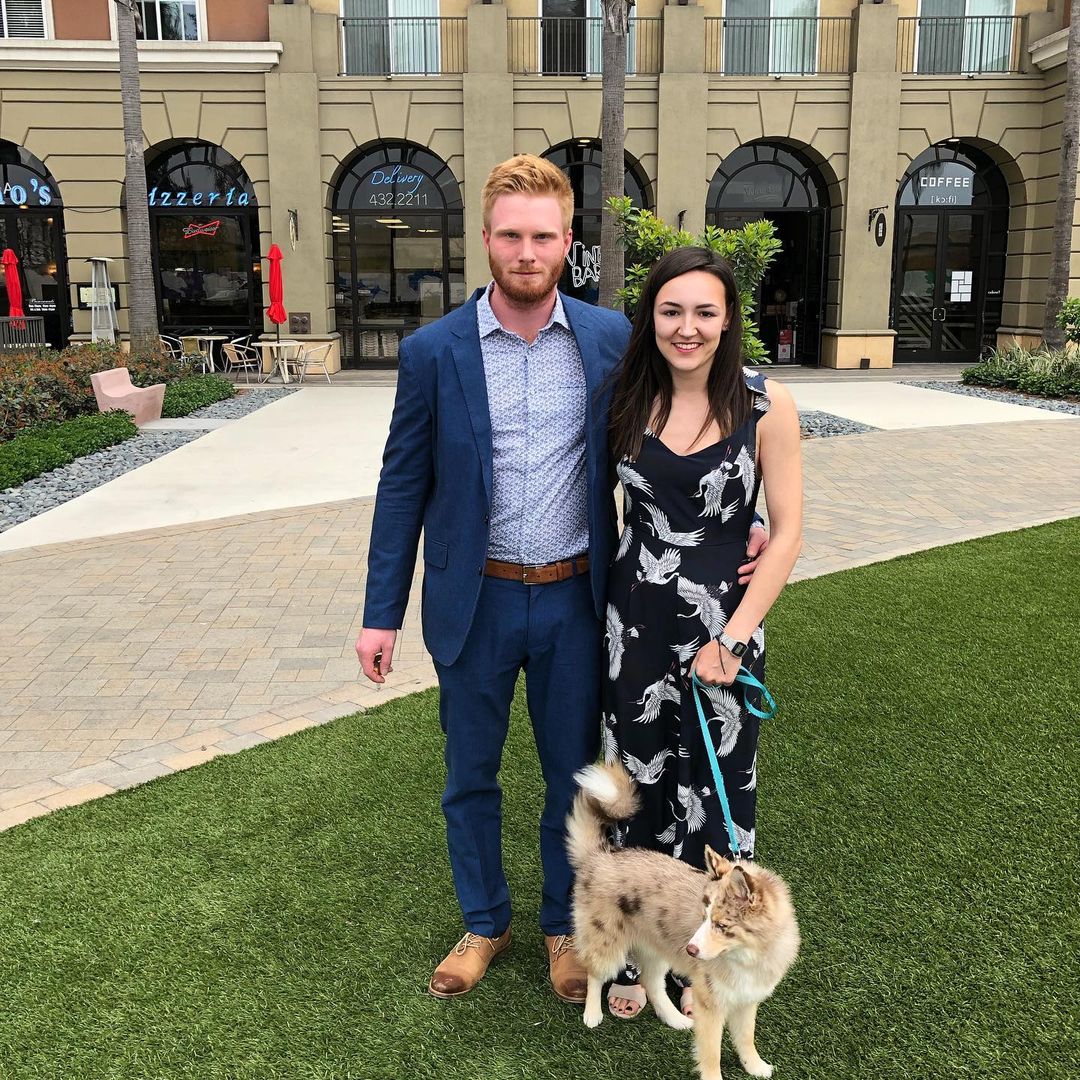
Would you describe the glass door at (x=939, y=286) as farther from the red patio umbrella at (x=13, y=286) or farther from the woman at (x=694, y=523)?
the woman at (x=694, y=523)

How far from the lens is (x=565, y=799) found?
10.0ft

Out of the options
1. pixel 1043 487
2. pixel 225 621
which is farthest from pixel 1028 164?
pixel 225 621

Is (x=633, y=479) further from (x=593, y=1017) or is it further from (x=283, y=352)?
(x=283, y=352)

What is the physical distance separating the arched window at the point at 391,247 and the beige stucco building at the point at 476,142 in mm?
56

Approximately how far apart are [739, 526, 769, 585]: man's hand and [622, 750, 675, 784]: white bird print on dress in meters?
0.52

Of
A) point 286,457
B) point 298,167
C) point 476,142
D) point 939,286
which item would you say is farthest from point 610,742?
point 939,286

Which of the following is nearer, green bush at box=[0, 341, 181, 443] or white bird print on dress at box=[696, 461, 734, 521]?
white bird print on dress at box=[696, 461, 734, 521]

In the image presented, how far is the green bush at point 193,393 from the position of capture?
53.9 feet

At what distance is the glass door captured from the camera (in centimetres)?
2412

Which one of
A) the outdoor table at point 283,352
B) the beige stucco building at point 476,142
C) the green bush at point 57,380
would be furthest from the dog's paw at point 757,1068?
the beige stucco building at point 476,142

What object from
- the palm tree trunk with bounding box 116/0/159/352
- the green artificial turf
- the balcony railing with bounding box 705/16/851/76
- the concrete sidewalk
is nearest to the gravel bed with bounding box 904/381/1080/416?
the concrete sidewalk

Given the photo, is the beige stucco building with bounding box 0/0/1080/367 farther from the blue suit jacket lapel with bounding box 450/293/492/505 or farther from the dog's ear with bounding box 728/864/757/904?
the dog's ear with bounding box 728/864/757/904

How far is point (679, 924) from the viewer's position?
258cm

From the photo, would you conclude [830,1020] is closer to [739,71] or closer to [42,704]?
[42,704]
